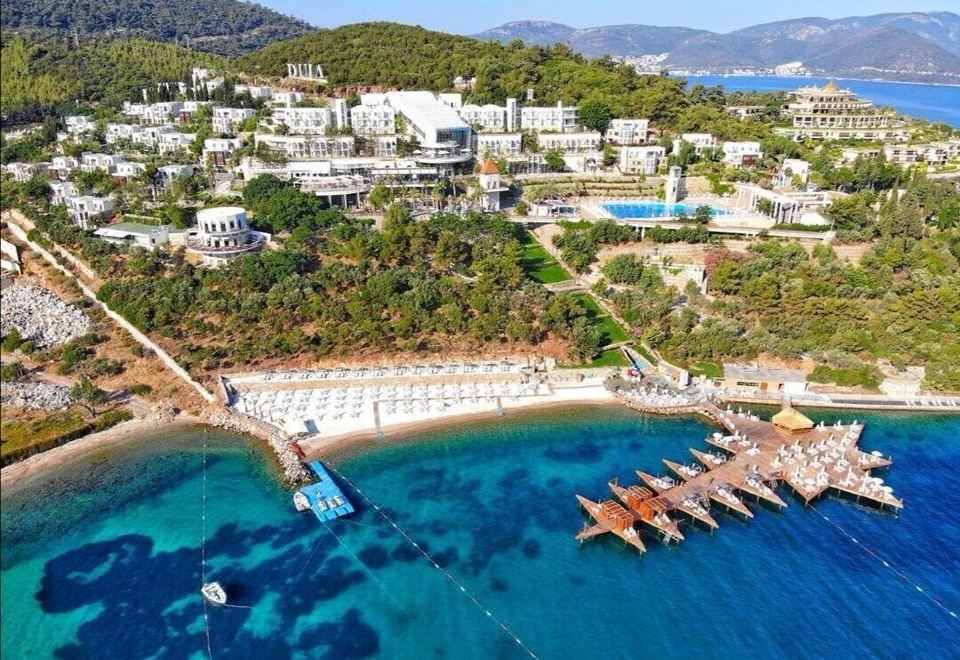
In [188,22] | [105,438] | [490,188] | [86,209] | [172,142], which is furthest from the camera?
[188,22]

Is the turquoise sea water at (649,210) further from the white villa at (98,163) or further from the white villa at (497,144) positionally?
the white villa at (98,163)

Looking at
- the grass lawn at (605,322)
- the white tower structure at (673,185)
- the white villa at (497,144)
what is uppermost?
the white villa at (497,144)

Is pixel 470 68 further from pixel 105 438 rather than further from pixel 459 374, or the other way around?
pixel 105 438

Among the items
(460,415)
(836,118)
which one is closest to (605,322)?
(460,415)

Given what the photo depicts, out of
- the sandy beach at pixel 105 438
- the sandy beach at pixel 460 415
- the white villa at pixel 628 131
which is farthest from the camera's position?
the white villa at pixel 628 131

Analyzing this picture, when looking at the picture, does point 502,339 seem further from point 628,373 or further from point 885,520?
point 885,520

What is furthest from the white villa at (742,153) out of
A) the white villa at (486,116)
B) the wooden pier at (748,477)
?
the wooden pier at (748,477)
